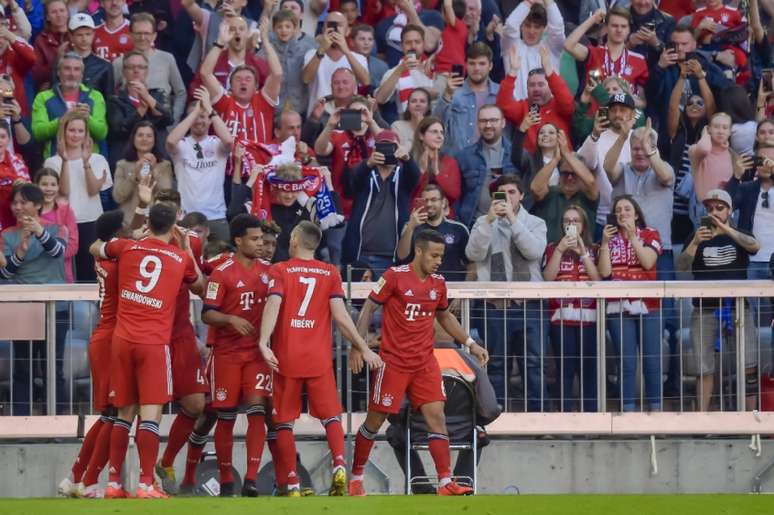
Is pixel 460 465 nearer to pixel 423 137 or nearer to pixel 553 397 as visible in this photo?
pixel 553 397

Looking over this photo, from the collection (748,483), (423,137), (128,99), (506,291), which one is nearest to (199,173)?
(128,99)

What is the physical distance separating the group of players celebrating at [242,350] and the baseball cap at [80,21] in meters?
4.16

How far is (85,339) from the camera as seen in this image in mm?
14859

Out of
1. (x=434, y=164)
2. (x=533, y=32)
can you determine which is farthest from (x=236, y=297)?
(x=533, y=32)

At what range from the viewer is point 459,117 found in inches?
682

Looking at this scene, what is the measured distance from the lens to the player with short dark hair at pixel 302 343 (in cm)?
1280

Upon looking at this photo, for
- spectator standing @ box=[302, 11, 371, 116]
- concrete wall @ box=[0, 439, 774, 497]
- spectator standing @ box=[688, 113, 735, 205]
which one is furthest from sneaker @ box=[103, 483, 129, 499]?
spectator standing @ box=[688, 113, 735, 205]

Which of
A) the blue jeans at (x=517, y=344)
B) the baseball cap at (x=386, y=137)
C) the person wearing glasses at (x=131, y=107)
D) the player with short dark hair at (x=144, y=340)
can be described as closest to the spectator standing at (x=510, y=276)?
the blue jeans at (x=517, y=344)

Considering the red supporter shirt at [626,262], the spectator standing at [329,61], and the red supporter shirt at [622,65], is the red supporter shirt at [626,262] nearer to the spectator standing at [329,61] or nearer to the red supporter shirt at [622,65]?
the red supporter shirt at [622,65]

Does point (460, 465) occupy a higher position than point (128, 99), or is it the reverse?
point (128, 99)

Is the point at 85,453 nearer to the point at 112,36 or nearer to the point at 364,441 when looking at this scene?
the point at 364,441

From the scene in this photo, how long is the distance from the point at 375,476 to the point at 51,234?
360cm

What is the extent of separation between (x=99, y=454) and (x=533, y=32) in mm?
7605

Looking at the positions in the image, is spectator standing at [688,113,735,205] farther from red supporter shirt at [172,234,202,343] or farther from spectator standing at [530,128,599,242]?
red supporter shirt at [172,234,202,343]
